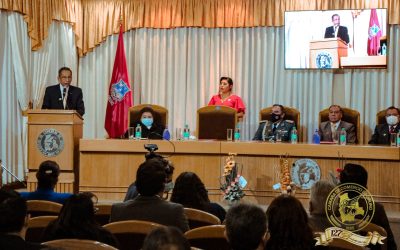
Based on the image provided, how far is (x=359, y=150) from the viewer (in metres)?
5.97

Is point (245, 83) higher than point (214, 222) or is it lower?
higher

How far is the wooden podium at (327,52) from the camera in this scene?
339 inches

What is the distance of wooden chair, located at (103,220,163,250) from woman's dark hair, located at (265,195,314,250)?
0.59 m

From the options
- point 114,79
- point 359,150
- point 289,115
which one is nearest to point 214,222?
point 359,150

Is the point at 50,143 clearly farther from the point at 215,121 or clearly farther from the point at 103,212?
the point at 103,212

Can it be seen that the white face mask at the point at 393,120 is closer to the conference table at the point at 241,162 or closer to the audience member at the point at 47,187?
the conference table at the point at 241,162

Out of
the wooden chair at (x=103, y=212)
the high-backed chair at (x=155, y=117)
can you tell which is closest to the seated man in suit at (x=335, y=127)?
the high-backed chair at (x=155, y=117)

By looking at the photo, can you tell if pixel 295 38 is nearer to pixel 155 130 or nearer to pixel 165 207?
pixel 155 130

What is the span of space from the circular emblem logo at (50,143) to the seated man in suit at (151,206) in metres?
3.21

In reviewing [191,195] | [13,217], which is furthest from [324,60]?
[13,217]

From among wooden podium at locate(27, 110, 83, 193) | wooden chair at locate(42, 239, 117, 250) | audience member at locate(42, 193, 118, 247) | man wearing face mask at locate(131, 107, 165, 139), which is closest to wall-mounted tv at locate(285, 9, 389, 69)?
man wearing face mask at locate(131, 107, 165, 139)

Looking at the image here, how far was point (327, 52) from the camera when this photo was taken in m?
8.70

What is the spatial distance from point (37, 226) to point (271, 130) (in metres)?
5.02

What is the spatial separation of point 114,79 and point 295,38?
281 centimetres
